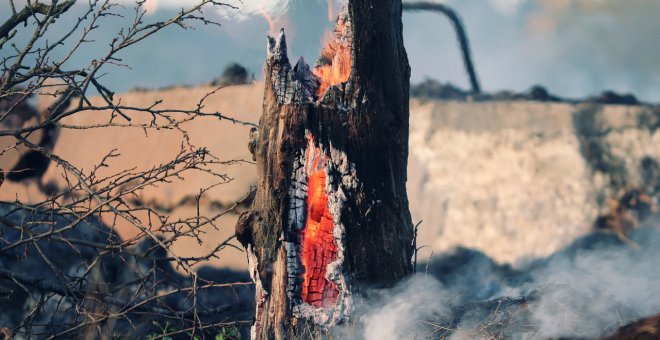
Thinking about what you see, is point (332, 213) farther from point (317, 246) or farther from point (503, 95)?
point (503, 95)

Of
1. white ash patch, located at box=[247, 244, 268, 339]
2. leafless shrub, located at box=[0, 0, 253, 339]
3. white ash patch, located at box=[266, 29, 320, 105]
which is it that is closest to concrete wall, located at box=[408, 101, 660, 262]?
leafless shrub, located at box=[0, 0, 253, 339]

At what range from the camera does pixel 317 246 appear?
3.98 metres

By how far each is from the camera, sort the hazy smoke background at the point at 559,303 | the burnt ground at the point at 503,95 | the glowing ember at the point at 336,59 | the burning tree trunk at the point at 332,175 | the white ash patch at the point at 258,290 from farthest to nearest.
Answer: the burnt ground at the point at 503,95 → the white ash patch at the point at 258,290 → the glowing ember at the point at 336,59 → the burning tree trunk at the point at 332,175 → the hazy smoke background at the point at 559,303

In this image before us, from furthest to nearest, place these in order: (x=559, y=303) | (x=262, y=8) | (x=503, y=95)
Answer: (x=503, y=95)
(x=262, y=8)
(x=559, y=303)

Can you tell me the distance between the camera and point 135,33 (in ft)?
15.4

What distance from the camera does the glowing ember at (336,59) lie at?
12.9 feet

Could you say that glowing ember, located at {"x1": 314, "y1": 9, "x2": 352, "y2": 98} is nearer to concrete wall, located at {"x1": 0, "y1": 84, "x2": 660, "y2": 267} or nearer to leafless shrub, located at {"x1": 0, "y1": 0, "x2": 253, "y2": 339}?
leafless shrub, located at {"x1": 0, "y1": 0, "x2": 253, "y2": 339}

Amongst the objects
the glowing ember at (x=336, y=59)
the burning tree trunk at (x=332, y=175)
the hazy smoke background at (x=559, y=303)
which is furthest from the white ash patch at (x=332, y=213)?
the glowing ember at (x=336, y=59)

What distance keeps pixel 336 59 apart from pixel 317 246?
117 cm

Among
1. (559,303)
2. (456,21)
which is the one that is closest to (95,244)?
(559,303)

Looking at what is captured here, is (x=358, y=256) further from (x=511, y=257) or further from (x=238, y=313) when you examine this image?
(x=511, y=257)

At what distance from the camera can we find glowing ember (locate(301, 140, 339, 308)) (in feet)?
13.0

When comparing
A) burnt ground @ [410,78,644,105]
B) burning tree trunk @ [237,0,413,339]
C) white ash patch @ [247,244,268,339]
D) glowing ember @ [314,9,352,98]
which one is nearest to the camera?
burning tree trunk @ [237,0,413,339]

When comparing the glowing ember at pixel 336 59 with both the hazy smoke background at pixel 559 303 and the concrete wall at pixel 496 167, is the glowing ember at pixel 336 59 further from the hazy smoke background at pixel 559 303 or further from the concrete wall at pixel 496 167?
the concrete wall at pixel 496 167
